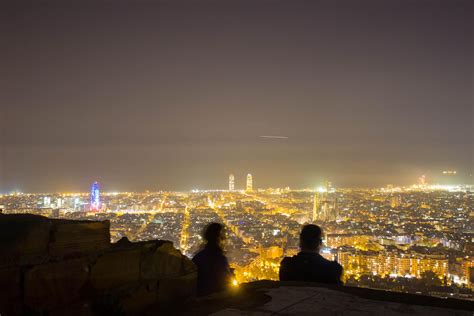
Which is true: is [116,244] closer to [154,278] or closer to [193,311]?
[154,278]

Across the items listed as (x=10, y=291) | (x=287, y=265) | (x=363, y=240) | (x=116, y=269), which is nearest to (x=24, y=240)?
(x=10, y=291)

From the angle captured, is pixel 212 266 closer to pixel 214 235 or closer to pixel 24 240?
pixel 214 235

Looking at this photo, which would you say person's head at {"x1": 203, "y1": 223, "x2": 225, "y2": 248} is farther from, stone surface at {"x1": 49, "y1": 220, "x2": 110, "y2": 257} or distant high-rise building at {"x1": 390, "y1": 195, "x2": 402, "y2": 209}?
distant high-rise building at {"x1": 390, "y1": 195, "x2": 402, "y2": 209}

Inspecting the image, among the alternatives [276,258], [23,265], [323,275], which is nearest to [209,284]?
[323,275]

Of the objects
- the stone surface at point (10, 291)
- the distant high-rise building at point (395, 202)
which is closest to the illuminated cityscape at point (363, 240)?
the distant high-rise building at point (395, 202)

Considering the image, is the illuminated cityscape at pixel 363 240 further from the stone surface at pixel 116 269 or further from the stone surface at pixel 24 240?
the stone surface at pixel 24 240
